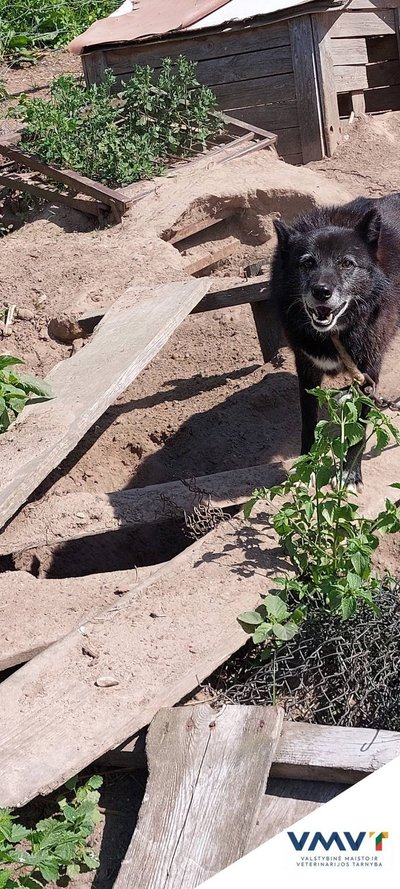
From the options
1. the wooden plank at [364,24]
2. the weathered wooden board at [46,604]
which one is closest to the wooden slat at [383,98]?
the wooden plank at [364,24]

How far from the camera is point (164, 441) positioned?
632 cm

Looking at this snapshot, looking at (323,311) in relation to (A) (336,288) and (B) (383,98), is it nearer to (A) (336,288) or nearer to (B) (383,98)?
(A) (336,288)

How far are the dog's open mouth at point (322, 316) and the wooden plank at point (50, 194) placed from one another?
3.59 metres

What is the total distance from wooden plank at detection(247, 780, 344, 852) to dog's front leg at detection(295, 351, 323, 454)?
2.30 metres

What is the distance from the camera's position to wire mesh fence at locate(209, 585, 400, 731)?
3518mm

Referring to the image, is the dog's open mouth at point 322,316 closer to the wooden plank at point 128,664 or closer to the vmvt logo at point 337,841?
the wooden plank at point 128,664

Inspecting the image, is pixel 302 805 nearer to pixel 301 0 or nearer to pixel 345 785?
pixel 345 785

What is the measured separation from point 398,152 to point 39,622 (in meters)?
6.72

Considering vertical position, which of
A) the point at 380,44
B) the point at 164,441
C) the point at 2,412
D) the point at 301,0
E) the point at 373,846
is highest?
the point at 301,0

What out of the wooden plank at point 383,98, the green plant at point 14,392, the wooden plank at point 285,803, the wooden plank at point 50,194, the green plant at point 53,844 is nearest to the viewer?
the green plant at point 53,844

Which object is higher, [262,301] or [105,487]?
[262,301]

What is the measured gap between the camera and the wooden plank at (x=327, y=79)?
28.9 ft

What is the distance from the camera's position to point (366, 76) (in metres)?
10.1

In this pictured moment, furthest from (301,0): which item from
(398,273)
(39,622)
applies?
(39,622)
